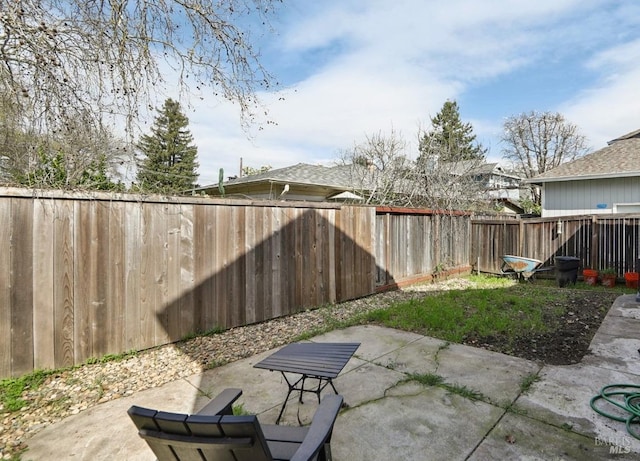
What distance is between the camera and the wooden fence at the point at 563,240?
7879mm

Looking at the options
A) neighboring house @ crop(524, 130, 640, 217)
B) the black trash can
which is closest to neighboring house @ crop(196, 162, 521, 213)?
neighboring house @ crop(524, 130, 640, 217)

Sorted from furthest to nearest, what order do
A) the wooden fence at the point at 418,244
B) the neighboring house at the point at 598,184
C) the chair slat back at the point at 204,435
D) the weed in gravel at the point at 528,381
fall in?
the neighboring house at the point at 598,184
the wooden fence at the point at 418,244
the weed in gravel at the point at 528,381
the chair slat back at the point at 204,435

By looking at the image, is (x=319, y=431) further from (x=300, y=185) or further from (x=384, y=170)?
(x=300, y=185)

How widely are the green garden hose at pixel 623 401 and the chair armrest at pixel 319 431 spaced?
209cm

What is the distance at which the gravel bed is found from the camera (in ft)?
8.36

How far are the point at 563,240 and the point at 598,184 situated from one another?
14.5 feet

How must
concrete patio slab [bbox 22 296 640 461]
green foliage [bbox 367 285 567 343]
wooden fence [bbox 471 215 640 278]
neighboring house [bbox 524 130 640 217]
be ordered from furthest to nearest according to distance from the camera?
neighboring house [bbox 524 130 640 217] → wooden fence [bbox 471 215 640 278] → green foliage [bbox 367 285 567 343] → concrete patio slab [bbox 22 296 640 461]

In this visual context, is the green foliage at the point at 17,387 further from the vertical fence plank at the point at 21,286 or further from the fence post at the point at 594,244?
the fence post at the point at 594,244

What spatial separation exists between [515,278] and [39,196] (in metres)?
9.77

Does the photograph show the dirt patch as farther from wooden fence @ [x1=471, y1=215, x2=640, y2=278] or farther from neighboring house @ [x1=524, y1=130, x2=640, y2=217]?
neighboring house @ [x1=524, y1=130, x2=640, y2=217]

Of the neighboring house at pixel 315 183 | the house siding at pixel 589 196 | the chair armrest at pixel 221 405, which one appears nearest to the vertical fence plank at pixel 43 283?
the chair armrest at pixel 221 405

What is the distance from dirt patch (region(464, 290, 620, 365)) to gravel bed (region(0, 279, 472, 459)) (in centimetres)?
230

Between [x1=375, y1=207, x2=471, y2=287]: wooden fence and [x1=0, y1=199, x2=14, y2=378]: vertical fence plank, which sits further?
[x1=375, y1=207, x2=471, y2=287]: wooden fence

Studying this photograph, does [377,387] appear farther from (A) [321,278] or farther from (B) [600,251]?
(B) [600,251]
